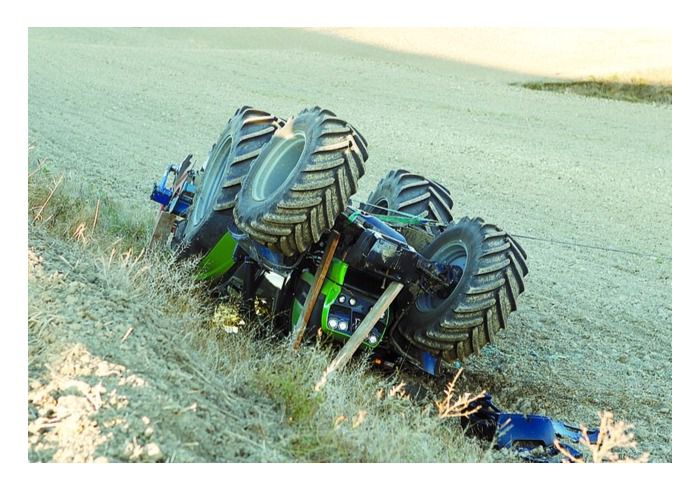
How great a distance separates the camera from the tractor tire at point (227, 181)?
275 inches

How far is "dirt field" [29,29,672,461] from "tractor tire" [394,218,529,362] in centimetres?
102

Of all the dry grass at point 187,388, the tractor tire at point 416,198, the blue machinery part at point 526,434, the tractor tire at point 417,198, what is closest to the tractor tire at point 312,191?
the dry grass at point 187,388

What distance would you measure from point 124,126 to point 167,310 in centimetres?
1131

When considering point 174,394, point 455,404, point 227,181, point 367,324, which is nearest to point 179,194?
point 227,181

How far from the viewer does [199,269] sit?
718 centimetres

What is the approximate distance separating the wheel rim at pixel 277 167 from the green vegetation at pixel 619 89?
18.0 meters

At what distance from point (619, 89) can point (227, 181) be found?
18755 millimetres

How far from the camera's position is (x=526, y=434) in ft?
18.5

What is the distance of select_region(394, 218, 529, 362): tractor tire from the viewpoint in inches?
228

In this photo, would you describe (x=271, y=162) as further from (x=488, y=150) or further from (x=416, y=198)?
(x=488, y=150)
